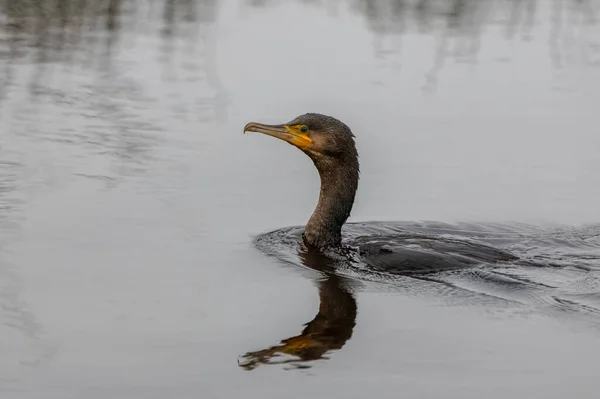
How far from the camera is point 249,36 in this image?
13414 mm

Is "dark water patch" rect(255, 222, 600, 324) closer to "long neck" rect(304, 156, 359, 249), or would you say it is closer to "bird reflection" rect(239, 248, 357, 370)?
"long neck" rect(304, 156, 359, 249)

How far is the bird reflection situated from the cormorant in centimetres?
46

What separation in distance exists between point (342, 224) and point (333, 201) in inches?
7.9

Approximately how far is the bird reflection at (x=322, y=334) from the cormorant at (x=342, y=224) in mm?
462

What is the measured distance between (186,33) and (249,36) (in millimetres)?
697

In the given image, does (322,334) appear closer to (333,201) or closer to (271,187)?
(333,201)

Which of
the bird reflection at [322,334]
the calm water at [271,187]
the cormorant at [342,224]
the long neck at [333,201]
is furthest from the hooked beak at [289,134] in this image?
the bird reflection at [322,334]

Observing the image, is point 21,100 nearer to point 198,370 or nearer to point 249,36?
point 249,36

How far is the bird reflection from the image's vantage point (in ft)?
19.3

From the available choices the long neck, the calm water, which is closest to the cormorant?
the long neck

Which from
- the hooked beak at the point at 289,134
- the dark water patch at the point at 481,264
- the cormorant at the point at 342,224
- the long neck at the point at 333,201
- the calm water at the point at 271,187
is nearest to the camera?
the calm water at the point at 271,187

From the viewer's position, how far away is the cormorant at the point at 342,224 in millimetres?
7762

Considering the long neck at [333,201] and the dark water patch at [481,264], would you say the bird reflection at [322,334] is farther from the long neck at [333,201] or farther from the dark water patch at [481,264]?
the long neck at [333,201]

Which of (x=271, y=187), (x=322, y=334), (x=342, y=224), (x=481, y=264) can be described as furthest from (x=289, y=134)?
(x=322, y=334)
